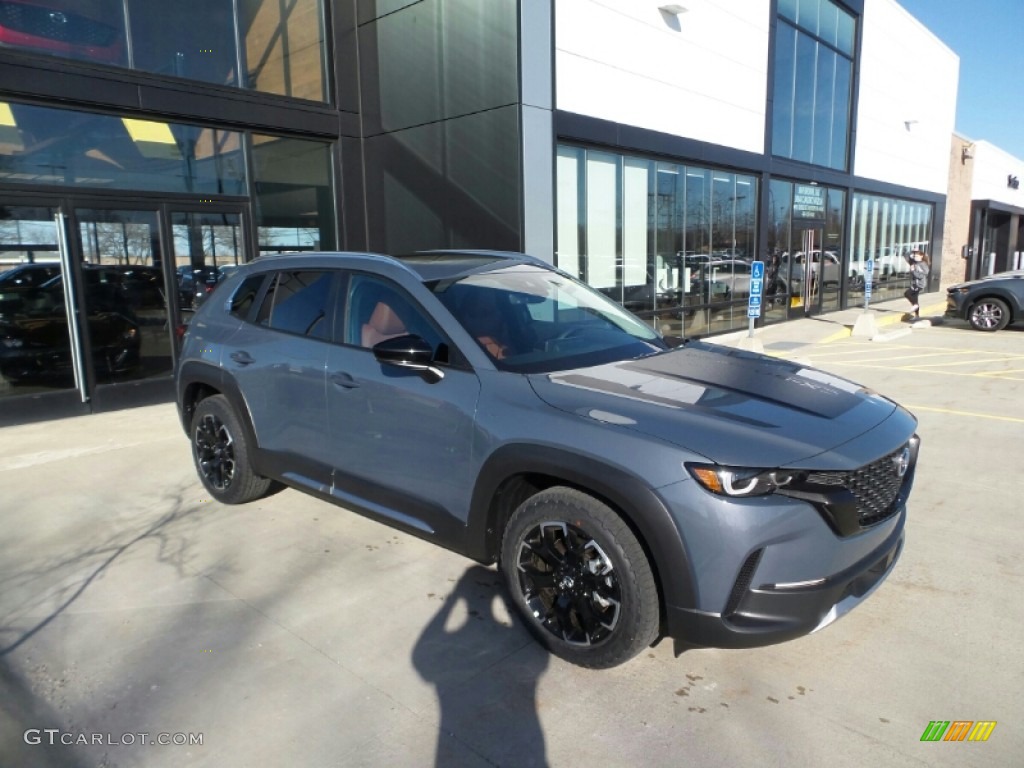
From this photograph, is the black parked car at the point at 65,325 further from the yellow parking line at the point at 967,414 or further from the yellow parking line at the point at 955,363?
the yellow parking line at the point at 955,363

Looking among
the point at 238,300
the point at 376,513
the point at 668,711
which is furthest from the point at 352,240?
the point at 668,711

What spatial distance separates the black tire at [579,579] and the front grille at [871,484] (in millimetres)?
762

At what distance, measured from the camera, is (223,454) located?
4840 mm

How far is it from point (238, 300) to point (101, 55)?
486cm

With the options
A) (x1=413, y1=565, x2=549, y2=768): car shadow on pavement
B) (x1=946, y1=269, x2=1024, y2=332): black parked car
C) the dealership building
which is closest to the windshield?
(x1=413, y1=565, x2=549, y2=768): car shadow on pavement

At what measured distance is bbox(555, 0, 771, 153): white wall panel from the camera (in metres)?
9.98

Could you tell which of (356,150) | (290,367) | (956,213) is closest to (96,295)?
(356,150)

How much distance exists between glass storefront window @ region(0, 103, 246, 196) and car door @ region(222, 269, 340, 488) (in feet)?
15.0

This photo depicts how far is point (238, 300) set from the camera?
15.9 ft

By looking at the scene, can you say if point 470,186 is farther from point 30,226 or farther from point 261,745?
point 261,745

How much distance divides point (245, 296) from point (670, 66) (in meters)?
9.62

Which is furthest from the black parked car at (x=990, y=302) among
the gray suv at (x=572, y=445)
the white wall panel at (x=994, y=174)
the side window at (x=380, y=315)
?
the white wall panel at (x=994, y=174)

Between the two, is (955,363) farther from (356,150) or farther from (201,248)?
(201,248)

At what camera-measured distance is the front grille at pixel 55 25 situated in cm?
709
